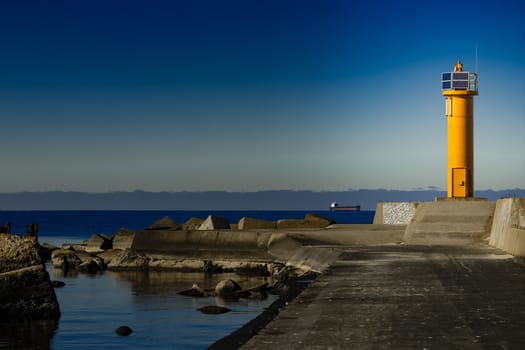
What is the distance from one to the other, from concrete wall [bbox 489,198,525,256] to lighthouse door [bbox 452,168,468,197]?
10306 mm

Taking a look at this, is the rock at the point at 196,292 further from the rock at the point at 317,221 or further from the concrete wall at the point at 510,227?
the rock at the point at 317,221

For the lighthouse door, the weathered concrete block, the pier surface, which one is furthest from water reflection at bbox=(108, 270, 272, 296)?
the lighthouse door

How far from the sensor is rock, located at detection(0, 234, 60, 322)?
55.2ft

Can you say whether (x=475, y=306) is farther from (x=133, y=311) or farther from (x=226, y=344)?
(x=133, y=311)

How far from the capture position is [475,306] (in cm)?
1120

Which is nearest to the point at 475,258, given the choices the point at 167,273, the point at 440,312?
the point at 440,312

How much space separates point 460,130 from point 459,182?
228 cm

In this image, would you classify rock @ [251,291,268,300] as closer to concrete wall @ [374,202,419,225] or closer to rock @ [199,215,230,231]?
rock @ [199,215,230,231]

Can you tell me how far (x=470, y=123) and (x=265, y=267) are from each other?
12.8 metres

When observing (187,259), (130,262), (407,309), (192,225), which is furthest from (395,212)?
(407,309)

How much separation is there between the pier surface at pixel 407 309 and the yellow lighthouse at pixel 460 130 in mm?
18894

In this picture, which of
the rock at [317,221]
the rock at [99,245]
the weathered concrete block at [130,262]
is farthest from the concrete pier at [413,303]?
the rock at [99,245]

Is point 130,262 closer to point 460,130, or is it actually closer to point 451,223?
point 451,223

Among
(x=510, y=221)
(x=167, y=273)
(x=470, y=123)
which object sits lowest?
(x=167, y=273)
